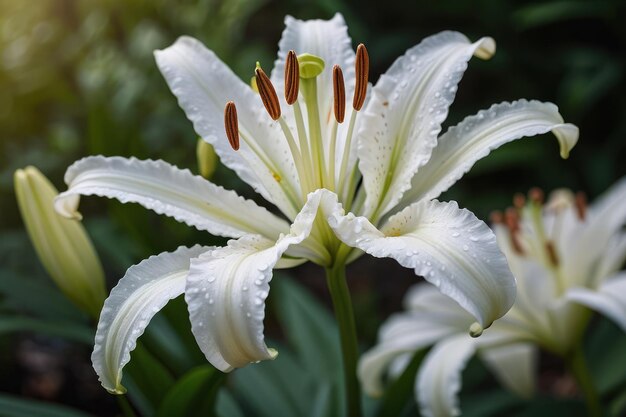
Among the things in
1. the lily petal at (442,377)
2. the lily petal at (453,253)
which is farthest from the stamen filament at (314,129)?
the lily petal at (442,377)

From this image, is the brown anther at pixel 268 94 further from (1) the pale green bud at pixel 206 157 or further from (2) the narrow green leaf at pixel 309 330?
(2) the narrow green leaf at pixel 309 330

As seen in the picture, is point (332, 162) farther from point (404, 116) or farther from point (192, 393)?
point (192, 393)

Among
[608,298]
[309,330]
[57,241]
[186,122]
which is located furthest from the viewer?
[186,122]

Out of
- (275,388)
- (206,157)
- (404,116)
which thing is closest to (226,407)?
(275,388)

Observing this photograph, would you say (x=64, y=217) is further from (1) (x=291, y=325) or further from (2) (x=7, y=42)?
(2) (x=7, y=42)

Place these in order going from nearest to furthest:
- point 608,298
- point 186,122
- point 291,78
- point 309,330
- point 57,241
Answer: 1. point 291,78
2. point 57,241
3. point 608,298
4. point 309,330
5. point 186,122

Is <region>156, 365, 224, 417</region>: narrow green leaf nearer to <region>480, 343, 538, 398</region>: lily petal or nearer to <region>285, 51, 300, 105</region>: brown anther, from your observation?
<region>285, 51, 300, 105</region>: brown anther

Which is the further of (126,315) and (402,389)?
(402,389)
